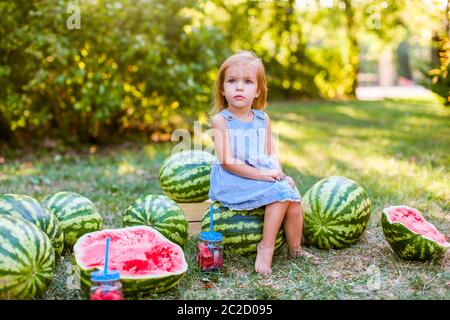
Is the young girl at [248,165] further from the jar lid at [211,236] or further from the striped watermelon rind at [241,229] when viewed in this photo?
the jar lid at [211,236]

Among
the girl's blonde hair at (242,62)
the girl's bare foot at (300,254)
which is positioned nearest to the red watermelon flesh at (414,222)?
the girl's bare foot at (300,254)

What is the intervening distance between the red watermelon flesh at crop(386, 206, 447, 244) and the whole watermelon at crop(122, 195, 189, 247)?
4.29 feet

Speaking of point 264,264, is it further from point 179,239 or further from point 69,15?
point 69,15

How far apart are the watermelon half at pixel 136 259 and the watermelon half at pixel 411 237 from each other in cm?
131

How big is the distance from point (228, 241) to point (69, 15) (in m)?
4.41

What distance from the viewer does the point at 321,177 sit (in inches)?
219

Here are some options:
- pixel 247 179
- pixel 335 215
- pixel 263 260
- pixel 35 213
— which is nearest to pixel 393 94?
pixel 335 215

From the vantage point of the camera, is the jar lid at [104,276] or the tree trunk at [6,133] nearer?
the jar lid at [104,276]

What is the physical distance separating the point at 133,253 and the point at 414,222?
1.75 meters

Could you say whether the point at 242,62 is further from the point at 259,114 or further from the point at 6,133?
the point at 6,133

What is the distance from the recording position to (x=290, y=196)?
3.31 meters

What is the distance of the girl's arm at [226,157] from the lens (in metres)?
3.39

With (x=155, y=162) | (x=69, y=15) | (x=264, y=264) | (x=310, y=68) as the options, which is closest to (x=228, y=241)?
(x=264, y=264)
